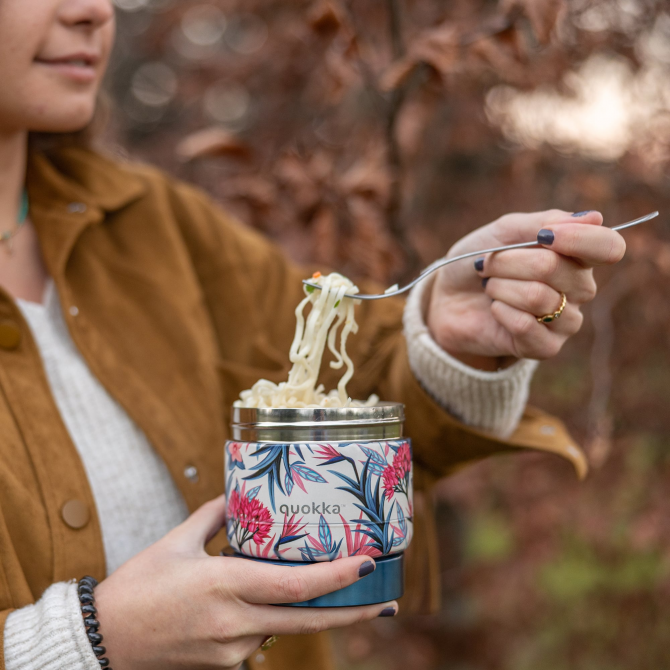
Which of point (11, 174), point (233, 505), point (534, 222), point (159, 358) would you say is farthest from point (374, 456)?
point (11, 174)

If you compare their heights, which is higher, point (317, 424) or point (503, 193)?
point (503, 193)

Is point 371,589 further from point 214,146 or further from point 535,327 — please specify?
point 214,146

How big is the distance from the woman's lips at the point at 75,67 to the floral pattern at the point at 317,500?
892 millimetres

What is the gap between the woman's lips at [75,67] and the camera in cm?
138

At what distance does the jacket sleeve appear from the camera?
1438 millimetres

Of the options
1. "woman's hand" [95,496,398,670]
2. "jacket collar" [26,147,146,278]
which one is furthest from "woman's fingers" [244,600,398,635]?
"jacket collar" [26,147,146,278]

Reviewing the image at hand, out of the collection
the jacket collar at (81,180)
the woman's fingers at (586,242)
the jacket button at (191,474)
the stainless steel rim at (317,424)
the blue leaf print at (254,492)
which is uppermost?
the jacket collar at (81,180)

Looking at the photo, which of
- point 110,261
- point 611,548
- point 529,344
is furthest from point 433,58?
point 611,548

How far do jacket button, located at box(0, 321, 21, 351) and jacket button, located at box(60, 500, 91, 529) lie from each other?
0.34 meters

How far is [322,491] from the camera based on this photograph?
993 millimetres

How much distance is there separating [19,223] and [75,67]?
0.43 meters

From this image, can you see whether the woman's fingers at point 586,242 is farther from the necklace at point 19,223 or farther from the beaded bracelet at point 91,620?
the necklace at point 19,223

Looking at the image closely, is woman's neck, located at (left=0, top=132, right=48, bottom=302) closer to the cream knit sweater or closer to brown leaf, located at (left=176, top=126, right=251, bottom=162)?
the cream knit sweater

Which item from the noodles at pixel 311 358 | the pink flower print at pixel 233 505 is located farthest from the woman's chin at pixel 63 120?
the pink flower print at pixel 233 505
